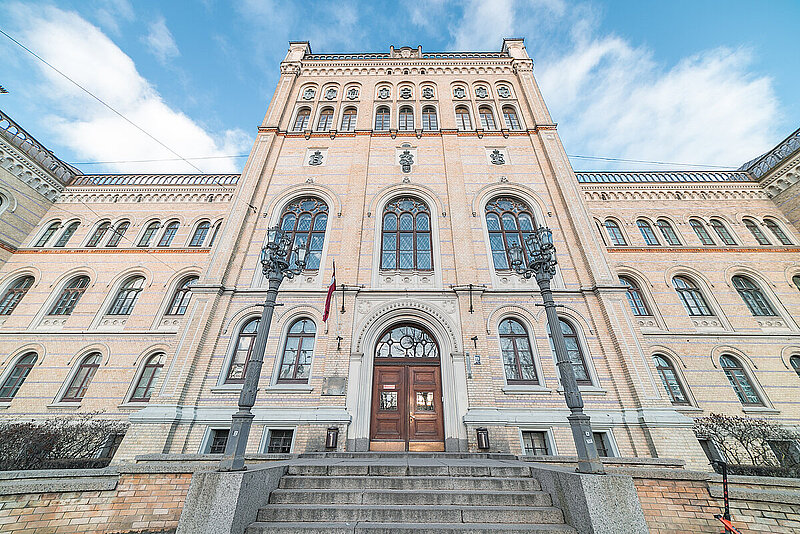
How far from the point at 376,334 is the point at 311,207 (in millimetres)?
6802

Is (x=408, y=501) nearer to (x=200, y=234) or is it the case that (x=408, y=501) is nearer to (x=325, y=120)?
(x=325, y=120)

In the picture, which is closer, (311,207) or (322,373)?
(322,373)

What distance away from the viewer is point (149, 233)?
17.5m

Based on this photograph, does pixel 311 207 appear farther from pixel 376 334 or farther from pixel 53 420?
pixel 53 420

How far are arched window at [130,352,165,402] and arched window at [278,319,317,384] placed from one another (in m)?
8.31

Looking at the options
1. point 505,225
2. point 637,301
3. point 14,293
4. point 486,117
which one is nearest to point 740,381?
point 637,301

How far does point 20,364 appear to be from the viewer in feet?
44.9

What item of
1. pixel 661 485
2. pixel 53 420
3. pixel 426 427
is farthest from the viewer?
pixel 53 420

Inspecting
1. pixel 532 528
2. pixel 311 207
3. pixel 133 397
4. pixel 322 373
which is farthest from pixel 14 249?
pixel 532 528

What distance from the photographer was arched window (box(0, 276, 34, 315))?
1491 centimetres

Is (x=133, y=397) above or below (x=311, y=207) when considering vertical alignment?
below

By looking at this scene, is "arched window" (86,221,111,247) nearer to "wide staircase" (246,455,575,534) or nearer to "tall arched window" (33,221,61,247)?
"tall arched window" (33,221,61,247)

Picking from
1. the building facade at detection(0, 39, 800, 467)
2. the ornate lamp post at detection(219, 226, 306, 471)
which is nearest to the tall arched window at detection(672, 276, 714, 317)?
the building facade at detection(0, 39, 800, 467)

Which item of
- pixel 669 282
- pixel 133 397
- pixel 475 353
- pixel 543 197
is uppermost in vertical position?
pixel 543 197
